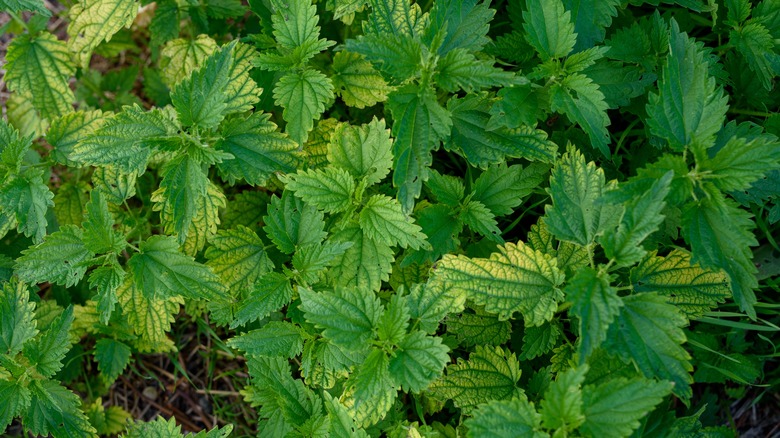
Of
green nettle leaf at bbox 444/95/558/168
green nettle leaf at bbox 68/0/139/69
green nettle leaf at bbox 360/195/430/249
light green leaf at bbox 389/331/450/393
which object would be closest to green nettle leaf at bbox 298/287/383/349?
light green leaf at bbox 389/331/450/393

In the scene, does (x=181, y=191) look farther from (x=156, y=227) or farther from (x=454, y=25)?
(x=454, y=25)

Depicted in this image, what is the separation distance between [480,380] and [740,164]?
131 cm

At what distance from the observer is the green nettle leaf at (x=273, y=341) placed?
2.81 meters

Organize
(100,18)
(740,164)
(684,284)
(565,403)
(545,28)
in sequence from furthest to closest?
(100,18) → (545,28) → (684,284) → (740,164) → (565,403)

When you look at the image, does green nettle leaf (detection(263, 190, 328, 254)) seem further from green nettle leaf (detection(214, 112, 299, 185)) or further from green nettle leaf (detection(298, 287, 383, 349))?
green nettle leaf (detection(298, 287, 383, 349))

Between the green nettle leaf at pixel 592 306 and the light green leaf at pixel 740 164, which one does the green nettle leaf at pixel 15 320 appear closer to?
the green nettle leaf at pixel 592 306

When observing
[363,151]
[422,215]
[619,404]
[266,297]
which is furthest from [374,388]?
[363,151]

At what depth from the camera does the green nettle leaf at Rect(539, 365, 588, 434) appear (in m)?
2.22

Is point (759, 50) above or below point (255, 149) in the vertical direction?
above

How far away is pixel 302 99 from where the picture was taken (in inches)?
115

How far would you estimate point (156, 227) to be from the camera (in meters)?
3.66

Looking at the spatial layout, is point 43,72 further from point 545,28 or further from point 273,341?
point 545,28

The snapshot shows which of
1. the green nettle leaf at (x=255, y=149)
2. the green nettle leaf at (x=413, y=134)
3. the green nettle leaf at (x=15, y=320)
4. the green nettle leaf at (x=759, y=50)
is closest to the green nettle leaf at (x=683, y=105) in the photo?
the green nettle leaf at (x=759, y=50)

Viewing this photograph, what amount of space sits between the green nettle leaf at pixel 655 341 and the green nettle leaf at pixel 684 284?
227 millimetres
